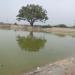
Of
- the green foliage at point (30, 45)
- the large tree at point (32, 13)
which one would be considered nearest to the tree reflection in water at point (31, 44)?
the green foliage at point (30, 45)

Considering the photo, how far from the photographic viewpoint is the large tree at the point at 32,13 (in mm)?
60812

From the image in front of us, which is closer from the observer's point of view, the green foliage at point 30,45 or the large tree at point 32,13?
the green foliage at point 30,45

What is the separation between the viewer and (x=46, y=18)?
208 feet

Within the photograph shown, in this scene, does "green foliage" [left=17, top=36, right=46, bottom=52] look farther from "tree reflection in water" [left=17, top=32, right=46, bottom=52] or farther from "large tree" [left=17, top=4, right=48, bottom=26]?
"large tree" [left=17, top=4, right=48, bottom=26]

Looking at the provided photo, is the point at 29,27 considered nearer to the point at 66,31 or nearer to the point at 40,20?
the point at 40,20

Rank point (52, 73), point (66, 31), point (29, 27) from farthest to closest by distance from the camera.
Answer: point (29, 27) → point (66, 31) → point (52, 73)

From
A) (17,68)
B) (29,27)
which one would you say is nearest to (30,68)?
(17,68)

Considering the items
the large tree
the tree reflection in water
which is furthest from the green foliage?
the large tree

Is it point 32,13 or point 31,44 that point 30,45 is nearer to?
point 31,44

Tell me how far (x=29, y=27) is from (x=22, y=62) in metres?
48.2

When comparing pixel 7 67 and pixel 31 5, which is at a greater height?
pixel 31 5

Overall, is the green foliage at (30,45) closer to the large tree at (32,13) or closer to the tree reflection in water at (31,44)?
the tree reflection in water at (31,44)

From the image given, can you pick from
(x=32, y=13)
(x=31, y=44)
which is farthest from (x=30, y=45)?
(x=32, y=13)

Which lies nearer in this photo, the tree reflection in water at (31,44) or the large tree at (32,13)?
the tree reflection in water at (31,44)
